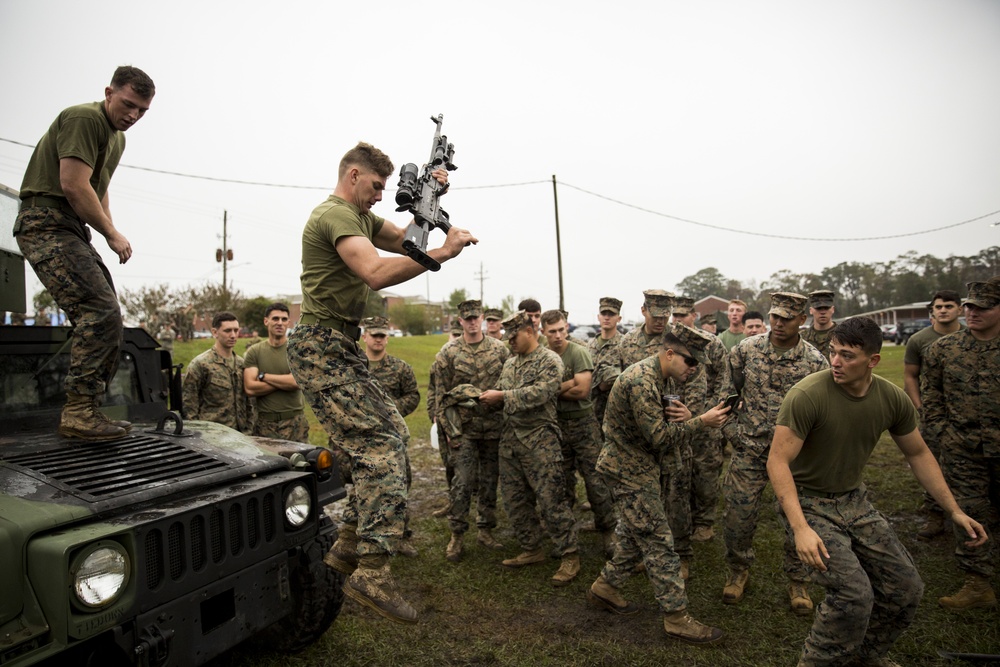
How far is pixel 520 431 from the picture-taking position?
5.41m

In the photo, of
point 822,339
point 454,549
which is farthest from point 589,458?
point 822,339

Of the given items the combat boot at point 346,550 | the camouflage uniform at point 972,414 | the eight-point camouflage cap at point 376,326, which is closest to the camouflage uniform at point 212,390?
the eight-point camouflage cap at point 376,326

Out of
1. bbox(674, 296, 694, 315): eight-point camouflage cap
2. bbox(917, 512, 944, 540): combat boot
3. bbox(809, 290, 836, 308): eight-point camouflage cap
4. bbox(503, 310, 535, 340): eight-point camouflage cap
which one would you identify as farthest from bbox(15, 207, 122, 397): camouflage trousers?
bbox(917, 512, 944, 540): combat boot

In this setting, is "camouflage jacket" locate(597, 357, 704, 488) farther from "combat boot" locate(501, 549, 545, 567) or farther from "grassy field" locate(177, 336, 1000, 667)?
"combat boot" locate(501, 549, 545, 567)

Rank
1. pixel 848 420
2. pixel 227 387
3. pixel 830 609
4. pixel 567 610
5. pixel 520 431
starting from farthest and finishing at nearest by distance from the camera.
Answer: pixel 227 387, pixel 520 431, pixel 567 610, pixel 848 420, pixel 830 609

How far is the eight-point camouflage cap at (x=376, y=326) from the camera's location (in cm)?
674

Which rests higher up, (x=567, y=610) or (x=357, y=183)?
(x=357, y=183)

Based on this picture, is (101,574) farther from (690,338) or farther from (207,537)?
(690,338)

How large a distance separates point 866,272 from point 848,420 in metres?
73.0

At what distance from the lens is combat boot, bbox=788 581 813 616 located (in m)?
4.19

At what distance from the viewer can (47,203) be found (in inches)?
126

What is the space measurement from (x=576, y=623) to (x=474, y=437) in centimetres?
212

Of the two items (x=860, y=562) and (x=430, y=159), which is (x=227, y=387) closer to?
(x=430, y=159)

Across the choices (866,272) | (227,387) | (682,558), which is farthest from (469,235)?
(866,272)
